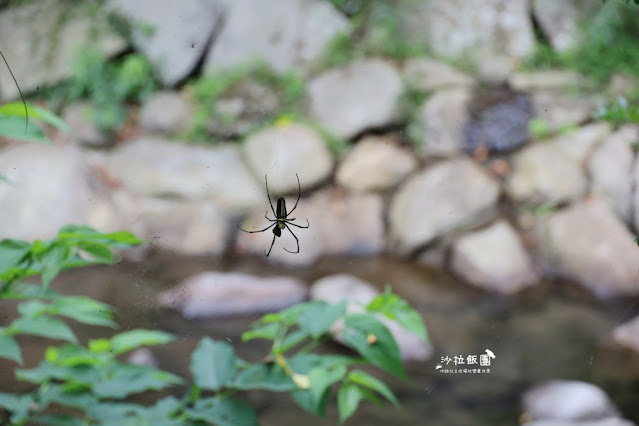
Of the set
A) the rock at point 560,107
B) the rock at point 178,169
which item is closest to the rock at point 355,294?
the rock at point 178,169

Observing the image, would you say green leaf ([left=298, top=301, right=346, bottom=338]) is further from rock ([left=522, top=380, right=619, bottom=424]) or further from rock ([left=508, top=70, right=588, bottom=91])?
rock ([left=508, top=70, right=588, bottom=91])

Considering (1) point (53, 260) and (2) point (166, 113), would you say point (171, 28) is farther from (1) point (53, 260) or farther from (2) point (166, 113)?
(1) point (53, 260)

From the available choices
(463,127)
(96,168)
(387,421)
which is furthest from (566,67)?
(96,168)

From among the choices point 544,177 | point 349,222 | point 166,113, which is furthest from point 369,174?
point 166,113

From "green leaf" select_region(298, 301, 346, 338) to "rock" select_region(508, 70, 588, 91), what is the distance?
1.48 metres

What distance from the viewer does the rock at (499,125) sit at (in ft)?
6.68

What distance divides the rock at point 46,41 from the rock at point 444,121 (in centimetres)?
110

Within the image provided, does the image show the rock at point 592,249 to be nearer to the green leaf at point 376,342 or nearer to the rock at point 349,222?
the rock at point 349,222

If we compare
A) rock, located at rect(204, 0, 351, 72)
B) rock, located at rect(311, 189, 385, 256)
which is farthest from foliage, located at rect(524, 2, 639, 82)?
rock, located at rect(311, 189, 385, 256)

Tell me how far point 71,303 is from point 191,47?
0.95 m

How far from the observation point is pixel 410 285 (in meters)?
1.93

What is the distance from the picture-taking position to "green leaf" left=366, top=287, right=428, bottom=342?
538mm

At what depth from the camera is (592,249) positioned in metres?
1.86

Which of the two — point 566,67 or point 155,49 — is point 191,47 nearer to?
point 155,49
